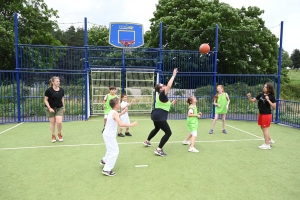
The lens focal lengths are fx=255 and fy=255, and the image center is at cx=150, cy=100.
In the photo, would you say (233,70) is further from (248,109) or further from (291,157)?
(291,157)

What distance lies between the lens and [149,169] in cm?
495

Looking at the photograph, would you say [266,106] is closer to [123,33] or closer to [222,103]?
[222,103]

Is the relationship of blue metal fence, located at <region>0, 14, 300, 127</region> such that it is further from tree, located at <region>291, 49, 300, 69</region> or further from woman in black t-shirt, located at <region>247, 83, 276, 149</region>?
tree, located at <region>291, 49, 300, 69</region>

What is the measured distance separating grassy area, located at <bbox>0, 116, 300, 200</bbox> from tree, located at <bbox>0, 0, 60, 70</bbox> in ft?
36.7

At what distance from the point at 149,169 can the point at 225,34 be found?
15.3m

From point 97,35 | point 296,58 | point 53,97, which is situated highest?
point 296,58

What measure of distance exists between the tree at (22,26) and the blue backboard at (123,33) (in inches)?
273

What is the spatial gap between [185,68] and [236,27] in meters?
9.21

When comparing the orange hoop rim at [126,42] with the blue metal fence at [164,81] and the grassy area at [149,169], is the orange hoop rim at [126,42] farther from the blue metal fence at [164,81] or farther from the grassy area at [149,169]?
the grassy area at [149,169]

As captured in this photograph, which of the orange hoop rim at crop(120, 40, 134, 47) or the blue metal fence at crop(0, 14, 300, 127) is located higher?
the orange hoop rim at crop(120, 40, 134, 47)

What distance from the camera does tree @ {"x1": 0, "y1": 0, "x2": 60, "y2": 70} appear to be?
16.8 m

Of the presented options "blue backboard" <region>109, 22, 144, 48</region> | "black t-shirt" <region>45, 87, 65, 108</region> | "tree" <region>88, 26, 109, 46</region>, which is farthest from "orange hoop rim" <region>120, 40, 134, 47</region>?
"tree" <region>88, 26, 109, 46</region>

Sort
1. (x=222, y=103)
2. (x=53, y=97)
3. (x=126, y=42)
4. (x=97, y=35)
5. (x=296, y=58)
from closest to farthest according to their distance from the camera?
(x=53, y=97), (x=222, y=103), (x=126, y=42), (x=97, y=35), (x=296, y=58)

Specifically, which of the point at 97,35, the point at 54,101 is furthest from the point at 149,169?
the point at 97,35
